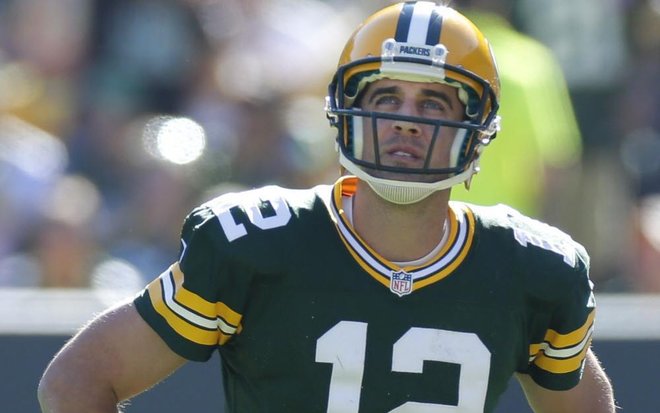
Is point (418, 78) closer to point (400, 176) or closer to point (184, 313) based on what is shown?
point (400, 176)

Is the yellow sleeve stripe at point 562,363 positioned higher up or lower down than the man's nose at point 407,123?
lower down

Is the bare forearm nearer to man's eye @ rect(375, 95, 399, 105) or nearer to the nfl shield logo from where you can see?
the nfl shield logo

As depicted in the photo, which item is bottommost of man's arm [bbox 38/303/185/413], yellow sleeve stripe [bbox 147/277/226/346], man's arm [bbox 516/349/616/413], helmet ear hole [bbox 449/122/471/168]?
man's arm [bbox 516/349/616/413]

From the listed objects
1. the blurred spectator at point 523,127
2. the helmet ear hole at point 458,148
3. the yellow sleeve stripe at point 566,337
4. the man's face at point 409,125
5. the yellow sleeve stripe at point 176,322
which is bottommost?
the blurred spectator at point 523,127

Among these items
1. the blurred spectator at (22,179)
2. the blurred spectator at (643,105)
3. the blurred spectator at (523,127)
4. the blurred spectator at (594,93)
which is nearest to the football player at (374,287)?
the blurred spectator at (523,127)

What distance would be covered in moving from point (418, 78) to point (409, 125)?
121mm

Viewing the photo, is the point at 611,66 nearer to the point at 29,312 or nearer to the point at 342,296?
the point at 29,312

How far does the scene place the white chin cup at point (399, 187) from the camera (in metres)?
3.07

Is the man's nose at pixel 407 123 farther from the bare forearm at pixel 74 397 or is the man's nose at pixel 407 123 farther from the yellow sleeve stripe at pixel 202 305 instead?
the bare forearm at pixel 74 397

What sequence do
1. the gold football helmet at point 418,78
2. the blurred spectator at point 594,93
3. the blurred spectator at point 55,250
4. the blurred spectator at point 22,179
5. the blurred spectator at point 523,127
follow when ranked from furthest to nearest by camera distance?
the blurred spectator at point 594,93 < the blurred spectator at point 22,179 < the blurred spectator at point 55,250 < the blurred spectator at point 523,127 < the gold football helmet at point 418,78

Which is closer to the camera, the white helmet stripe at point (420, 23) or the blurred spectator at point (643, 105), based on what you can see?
the white helmet stripe at point (420, 23)

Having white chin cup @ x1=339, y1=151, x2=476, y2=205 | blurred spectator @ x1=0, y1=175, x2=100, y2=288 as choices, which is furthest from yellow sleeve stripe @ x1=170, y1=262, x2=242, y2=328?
blurred spectator @ x1=0, y1=175, x2=100, y2=288

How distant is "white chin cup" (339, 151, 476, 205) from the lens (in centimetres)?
307

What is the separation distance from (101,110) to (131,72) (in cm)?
28
